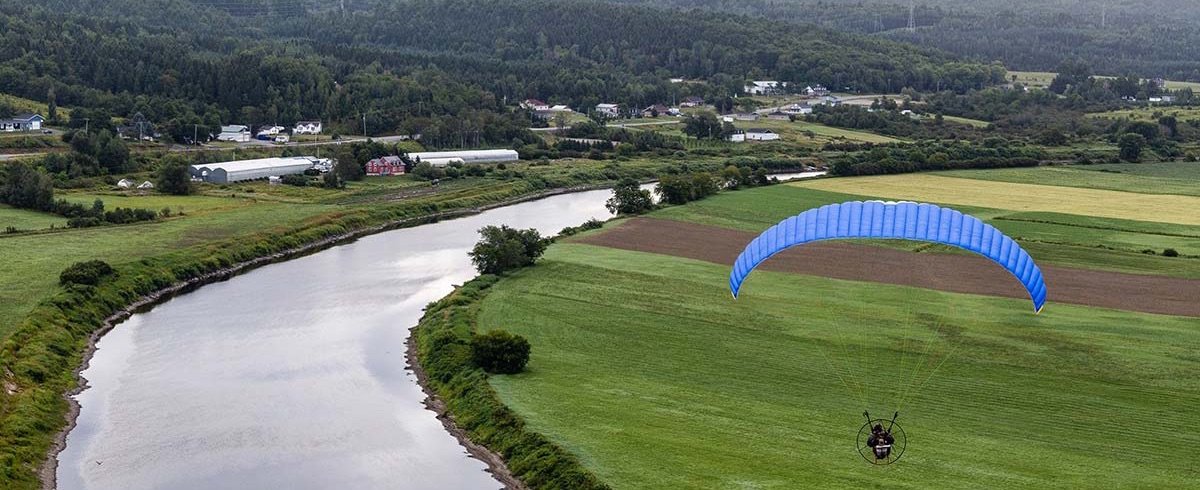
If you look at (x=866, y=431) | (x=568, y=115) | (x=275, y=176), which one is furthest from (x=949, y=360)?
(x=568, y=115)

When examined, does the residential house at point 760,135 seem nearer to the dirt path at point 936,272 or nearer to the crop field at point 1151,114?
the crop field at point 1151,114

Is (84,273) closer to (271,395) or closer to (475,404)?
(271,395)

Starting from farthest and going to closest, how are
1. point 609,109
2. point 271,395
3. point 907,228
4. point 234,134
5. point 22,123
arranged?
point 609,109
point 234,134
point 22,123
point 271,395
point 907,228

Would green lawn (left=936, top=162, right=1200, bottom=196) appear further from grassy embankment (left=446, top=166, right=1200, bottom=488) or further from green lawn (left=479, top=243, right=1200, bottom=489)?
green lawn (left=479, top=243, right=1200, bottom=489)

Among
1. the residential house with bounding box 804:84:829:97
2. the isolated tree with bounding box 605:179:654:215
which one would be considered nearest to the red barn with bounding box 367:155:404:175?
the isolated tree with bounding box 605:179:654:215

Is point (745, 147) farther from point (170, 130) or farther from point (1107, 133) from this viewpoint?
point (170, 130)

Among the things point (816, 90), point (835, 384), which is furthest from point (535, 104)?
point (835, 384)
